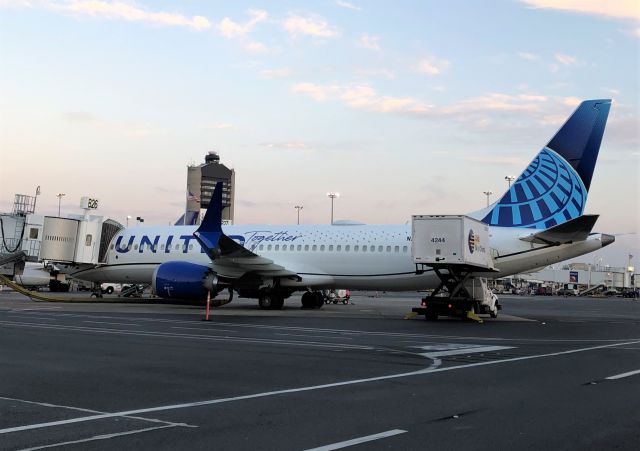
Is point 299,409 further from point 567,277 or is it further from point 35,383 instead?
point 567,277

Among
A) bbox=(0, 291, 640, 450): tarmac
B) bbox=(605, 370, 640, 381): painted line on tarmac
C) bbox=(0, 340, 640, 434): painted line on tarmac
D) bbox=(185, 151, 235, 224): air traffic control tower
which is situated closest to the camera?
bbox=(0, 291, 640, 450): tarmac

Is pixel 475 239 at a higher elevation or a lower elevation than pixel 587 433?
higher

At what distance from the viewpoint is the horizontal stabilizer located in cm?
2369

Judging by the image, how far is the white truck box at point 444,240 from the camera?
79.7ft

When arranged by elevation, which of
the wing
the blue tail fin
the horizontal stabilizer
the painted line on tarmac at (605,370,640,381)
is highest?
the blue tail fin

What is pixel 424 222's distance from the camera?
25000 millimetres

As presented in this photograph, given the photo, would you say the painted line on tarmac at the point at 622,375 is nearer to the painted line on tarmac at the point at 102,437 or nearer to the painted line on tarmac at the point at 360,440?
the painted line on tarmac at the point at 360,440

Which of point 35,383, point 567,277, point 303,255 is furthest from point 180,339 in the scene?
point 567,277

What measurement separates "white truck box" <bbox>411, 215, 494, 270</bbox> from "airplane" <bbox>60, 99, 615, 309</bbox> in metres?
2.87

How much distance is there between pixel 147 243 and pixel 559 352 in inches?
Result: 993

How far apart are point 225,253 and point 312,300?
A: 621 centimetres

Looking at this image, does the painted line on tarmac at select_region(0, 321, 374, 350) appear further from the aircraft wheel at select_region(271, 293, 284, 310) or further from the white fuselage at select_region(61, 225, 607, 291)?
the aircraft wheel at select_region(271, 293, 284, 310)

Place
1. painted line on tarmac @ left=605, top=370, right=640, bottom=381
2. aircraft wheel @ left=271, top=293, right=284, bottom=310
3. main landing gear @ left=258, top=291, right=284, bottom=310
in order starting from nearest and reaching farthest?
painted line on tarmac @ left=605, top=370, right=640, bottom=381 < main landing gear @ left=258, top=291, right=284, bottom=310 < aircraft wheel @ left=271, top=293, right=284, bottom=310

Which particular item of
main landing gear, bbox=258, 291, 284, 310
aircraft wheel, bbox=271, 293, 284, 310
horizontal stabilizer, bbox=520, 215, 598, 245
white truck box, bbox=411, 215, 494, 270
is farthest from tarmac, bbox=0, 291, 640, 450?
aircraft wheel, bbox=271, 293, 284, 310
